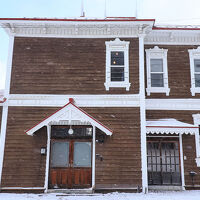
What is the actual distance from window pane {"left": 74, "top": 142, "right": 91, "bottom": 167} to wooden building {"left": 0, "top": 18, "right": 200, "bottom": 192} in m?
0.04

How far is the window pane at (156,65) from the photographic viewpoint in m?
13.0

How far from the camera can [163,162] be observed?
475 inches

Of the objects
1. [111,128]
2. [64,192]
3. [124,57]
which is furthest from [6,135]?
[124,57]

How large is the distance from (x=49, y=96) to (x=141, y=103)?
4.15 meters

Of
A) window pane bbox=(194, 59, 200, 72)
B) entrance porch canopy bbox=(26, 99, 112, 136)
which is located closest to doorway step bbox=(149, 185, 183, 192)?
entrance porch canopy bbox=(26, 99, 112, 136)

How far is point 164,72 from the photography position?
12773 millimetres

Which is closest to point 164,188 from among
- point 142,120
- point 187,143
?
point 187,143

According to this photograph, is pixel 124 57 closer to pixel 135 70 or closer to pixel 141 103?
pixel 135 70

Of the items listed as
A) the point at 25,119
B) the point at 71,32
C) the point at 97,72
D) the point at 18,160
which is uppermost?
the point at 71,32

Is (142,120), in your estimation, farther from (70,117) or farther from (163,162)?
(70,117)

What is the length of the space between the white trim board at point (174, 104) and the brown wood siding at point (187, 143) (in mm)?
193

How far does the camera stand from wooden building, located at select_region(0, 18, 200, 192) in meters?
10.9

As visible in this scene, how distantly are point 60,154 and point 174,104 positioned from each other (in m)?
5.86

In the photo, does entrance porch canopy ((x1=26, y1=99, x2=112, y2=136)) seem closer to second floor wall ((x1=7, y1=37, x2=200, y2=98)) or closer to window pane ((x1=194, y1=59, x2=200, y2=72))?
second floor wall ((x1=7, y1=37, x2=200, y2=98))
